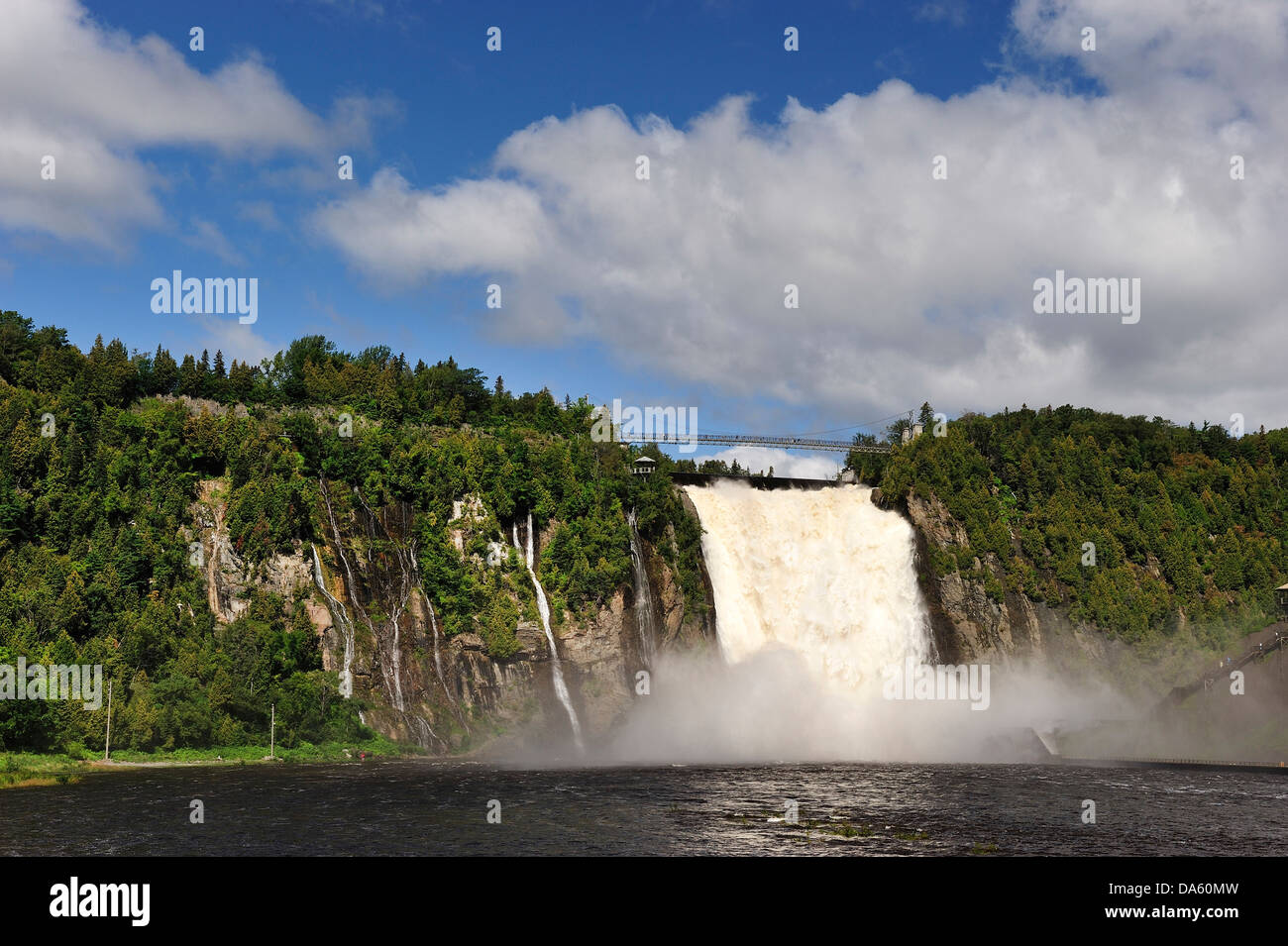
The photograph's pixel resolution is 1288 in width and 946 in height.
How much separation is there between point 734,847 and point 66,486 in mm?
60477

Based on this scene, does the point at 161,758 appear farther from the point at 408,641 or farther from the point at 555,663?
the point at 555,663

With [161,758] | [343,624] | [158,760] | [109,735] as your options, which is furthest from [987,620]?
[109,735]

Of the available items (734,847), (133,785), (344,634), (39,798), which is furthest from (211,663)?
Answer: (734,847)

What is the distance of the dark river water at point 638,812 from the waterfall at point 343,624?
1022 centimetres

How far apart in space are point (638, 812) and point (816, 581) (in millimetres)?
50704

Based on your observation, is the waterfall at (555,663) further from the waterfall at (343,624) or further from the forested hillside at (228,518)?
the waterfall at (343,624)

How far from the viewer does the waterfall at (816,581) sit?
291 feet

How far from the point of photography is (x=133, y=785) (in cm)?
5028

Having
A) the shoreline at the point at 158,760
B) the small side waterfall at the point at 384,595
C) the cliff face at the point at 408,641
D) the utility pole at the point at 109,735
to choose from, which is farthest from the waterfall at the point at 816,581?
the utility pole at the point at 109,735

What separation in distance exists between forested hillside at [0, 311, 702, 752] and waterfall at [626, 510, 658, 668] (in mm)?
1391

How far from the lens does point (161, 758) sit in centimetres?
6184

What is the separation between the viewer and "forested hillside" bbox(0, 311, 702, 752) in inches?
2576
